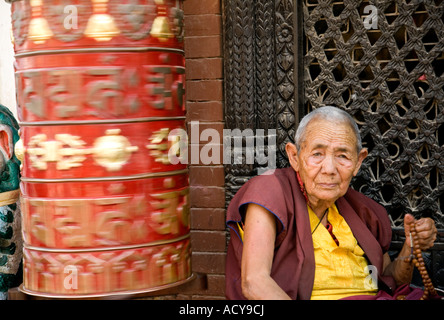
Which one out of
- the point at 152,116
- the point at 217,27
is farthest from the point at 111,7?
the point at 217,27

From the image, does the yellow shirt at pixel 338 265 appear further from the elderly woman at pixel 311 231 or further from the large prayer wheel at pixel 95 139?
the large prayer wheel at pixel 95 139

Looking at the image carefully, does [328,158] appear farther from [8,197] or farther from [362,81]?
[8,197]

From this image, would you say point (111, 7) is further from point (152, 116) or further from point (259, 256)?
point (259, 256)

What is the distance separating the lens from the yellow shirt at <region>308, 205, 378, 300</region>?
8.43 feet

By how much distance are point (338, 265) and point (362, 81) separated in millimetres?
1100

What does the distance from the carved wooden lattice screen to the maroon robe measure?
19.5 inches

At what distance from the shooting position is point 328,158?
8.32ft

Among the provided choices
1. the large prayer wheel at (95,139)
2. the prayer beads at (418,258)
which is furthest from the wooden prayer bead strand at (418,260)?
the large prayer wheel at (95,139)

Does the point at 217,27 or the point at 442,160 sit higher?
the point at 217,27

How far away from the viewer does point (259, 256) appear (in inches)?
94.9

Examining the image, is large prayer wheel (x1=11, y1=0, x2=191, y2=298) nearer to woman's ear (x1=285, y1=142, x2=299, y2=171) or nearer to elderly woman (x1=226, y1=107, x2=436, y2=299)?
elderly woman (x1=226, y1=107, x2=436, y2=299)

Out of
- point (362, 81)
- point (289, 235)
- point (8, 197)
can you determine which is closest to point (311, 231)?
point (289, 235)

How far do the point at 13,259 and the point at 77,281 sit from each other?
752 mm

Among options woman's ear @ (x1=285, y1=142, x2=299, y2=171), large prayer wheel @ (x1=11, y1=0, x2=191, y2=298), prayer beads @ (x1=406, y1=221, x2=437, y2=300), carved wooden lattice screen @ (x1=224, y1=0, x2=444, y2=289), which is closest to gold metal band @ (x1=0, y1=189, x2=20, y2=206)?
large prayer wheel @ (x1=11, y1=0, x2=191, y2=298)
